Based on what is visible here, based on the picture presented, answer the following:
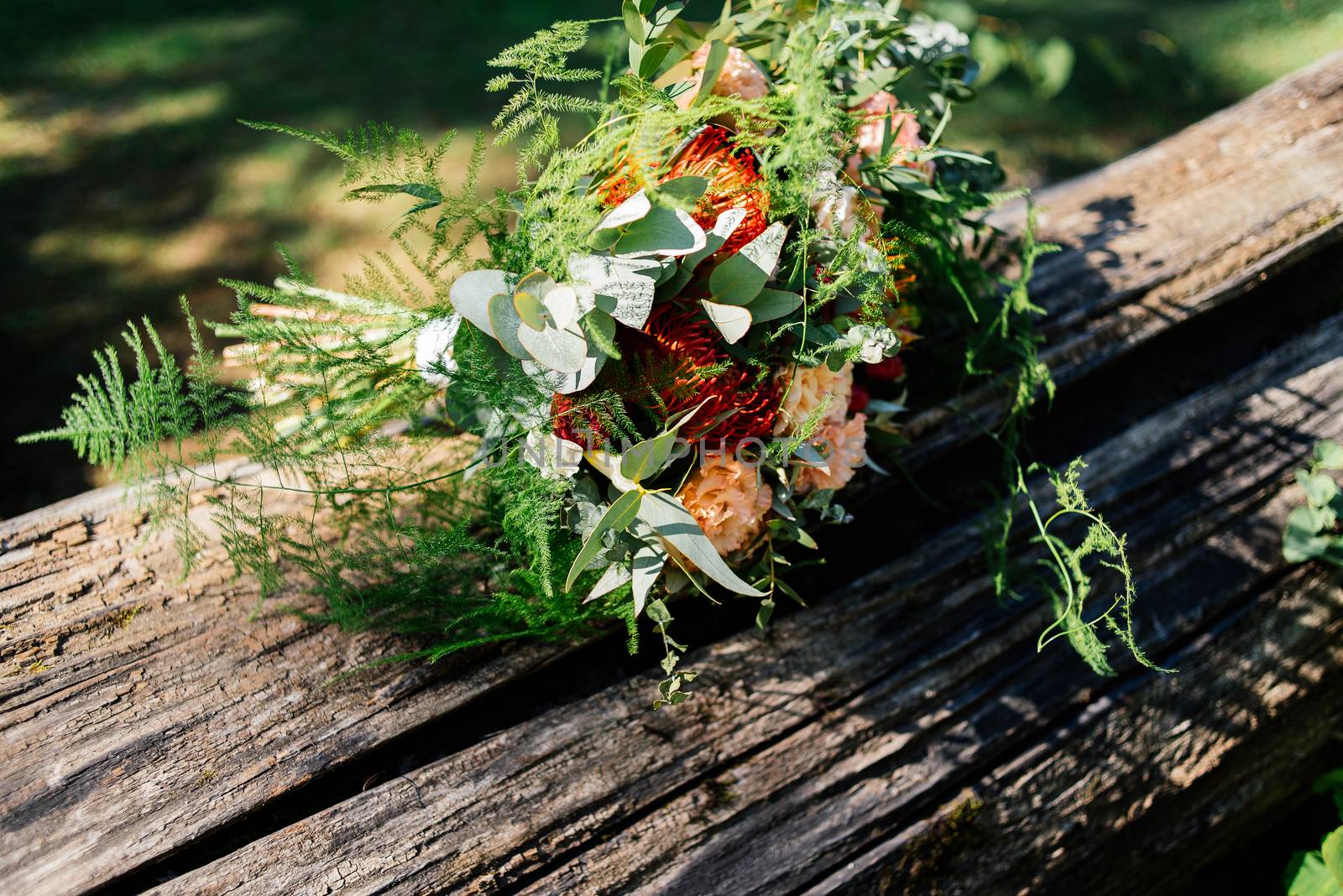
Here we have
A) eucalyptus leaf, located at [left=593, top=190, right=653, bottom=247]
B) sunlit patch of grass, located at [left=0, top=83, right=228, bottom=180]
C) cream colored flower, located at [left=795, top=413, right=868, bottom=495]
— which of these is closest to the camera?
eucalyptus leaf, located at [left=593, top=190, right=653, bottom=247]

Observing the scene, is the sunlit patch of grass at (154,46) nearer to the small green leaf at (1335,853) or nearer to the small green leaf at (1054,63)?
the small green leaf at (1054,63)

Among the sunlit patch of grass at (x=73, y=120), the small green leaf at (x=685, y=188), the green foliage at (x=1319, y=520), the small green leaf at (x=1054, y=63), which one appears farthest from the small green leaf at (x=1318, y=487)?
the sunlit patch of grass at (x=73, y=120)

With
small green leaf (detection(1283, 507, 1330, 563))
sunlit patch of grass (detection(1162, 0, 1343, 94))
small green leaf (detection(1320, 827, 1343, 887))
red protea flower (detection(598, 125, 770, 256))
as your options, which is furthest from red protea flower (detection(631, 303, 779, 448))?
sunlit patch of grass (detection(1162, 0, 1343, 94))

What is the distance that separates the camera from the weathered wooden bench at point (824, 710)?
1.13m

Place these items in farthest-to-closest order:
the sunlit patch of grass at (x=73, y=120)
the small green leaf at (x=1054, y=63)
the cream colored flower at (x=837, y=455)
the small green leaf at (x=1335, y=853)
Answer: the sunlit patch of grass at (x=73, y=120) → the small green leaf at (x=1054, y=63) → the small green leaf at (x=1335, y=853) → the cream colored flower at (x=837, y=455)

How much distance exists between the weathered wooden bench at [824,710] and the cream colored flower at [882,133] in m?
0.46

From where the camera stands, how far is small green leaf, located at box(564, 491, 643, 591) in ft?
3.43

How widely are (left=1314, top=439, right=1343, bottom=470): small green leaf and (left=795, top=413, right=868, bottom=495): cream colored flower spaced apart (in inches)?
36.7

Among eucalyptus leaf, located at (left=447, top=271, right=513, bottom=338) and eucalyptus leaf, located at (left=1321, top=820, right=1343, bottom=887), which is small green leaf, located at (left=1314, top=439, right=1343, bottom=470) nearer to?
eucalyptus leaf, located at (left=1321, top=820, right=1343, bottom=887)

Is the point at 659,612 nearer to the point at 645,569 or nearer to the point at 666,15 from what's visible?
the point at 645,569

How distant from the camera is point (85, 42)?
3779mm

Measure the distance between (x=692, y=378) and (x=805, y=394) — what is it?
0.16 meters

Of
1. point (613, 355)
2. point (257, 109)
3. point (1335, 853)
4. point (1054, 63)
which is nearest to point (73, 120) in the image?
point (257, 109)

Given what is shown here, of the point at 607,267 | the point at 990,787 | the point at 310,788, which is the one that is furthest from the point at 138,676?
the point at 990,787
